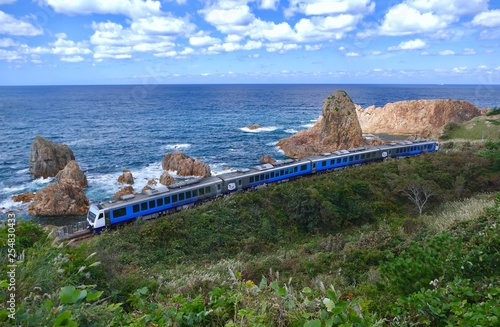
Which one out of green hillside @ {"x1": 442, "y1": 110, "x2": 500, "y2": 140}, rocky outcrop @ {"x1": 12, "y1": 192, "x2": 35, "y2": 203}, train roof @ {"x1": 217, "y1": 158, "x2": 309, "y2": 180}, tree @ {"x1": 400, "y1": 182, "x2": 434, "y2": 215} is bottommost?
rocky outcrop @ {"x1": 12, "y1": 192, "x2": 35, "y2": 203}

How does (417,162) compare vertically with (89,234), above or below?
above

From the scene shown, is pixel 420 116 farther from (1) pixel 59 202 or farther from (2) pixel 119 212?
(2) pixel 119 212

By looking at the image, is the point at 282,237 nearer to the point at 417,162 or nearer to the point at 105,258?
the point at 105,258

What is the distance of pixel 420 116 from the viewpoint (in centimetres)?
8675

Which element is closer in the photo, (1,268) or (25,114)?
(1,268)

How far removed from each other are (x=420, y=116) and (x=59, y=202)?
85.7 m

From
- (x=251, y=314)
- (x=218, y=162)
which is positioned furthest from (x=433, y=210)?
(x=218, y=162)

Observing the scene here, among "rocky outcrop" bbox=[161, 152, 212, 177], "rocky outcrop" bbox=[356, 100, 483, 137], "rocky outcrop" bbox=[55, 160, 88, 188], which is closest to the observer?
"rocky outcrop" bbox=[55, 160, 88, 188]

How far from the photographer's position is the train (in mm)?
22703

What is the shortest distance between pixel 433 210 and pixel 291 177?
1279 cm

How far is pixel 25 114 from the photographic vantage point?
113m

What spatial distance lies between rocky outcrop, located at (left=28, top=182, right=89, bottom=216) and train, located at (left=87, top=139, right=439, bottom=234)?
1507cm

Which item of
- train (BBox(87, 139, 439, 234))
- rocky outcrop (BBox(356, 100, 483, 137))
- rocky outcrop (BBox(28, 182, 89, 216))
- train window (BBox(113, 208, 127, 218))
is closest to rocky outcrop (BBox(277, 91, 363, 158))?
train (BBox(87, 139, 439, 234))

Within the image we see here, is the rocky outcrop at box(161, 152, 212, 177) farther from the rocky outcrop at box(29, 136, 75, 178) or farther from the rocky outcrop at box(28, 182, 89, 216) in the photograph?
the rocky outcrop at box(29, 136, 75, 178)
